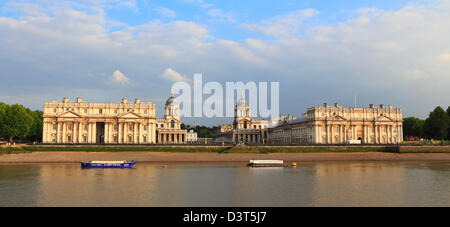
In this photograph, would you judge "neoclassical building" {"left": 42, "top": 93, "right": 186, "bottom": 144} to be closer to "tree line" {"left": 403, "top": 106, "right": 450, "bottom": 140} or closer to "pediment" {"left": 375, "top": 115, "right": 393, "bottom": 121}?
"pediment" {"left": 375, "top": 115, "right": 393, "bottom": 121}

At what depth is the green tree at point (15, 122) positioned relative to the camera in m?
96.6

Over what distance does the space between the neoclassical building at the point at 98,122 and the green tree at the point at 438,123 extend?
82.8 m

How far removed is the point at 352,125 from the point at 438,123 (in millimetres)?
24391

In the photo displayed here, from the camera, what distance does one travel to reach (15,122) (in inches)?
3839

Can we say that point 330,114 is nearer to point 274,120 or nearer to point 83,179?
point 274,120

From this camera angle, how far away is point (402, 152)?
310 feet

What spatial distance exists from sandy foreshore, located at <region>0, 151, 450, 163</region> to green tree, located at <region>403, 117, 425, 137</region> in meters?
44.1

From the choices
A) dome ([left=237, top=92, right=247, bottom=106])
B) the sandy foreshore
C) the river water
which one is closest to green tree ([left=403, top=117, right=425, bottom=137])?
the sandy foreshore

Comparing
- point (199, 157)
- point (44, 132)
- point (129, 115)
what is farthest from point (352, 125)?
point (44, 132)

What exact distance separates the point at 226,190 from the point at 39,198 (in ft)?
55.2

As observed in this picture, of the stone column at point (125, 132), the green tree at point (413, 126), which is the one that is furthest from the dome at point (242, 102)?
the stone column at point (125, 132)

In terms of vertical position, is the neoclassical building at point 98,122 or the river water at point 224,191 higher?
the neoclassical building at point 98,122

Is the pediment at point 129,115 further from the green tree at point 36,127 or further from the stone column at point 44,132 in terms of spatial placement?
the green tree at point 36,127
